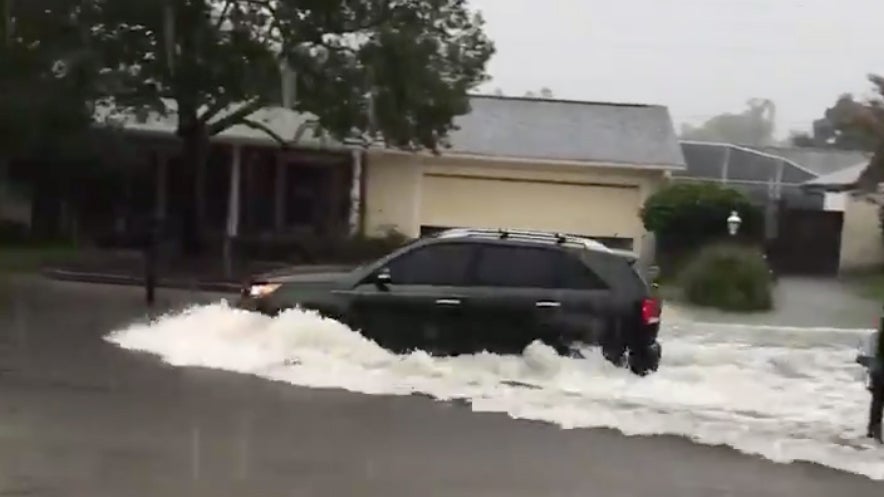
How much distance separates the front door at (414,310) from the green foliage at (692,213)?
16.4 m

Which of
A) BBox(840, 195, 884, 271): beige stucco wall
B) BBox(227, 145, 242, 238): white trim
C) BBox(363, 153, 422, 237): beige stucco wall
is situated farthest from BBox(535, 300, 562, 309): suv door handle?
BBox(840, 195, 884, 271): beige stucco wall

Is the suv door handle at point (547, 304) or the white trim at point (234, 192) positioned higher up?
the suv door handle at point (547, 304)

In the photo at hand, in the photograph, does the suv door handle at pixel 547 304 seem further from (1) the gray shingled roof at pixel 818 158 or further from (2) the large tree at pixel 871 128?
(1) the gray shingled roof at pixel 818 158

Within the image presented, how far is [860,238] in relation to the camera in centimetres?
3544

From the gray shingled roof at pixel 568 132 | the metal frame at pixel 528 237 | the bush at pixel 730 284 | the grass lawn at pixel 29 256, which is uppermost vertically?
the gray shingled roof at pixel 568 132

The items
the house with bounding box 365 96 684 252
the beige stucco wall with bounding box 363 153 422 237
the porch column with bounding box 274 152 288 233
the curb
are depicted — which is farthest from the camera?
the porch column with bounding box 274 152 288 233

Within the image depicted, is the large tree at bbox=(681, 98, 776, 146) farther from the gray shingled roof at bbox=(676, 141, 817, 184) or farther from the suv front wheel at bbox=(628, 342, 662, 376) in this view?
the suv front wheel at bbox=(628, 342, 662, 376)

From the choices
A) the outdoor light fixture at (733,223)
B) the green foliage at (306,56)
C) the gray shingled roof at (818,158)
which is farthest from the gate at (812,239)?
the gray shingled roof at (818,158)

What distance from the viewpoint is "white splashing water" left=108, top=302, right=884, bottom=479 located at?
11867mm

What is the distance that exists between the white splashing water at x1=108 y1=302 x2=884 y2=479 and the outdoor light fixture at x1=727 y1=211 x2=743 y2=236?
1281 centimetres

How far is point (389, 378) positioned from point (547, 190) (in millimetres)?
20593

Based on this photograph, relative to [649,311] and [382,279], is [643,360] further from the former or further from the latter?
[382,279]

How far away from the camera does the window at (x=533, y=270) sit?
45.8 ft

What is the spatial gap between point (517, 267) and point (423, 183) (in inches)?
769
